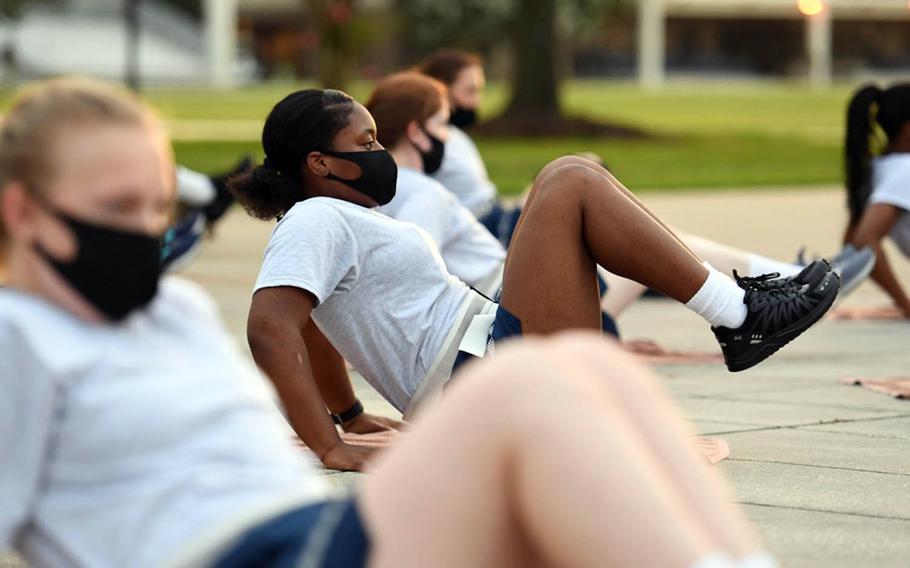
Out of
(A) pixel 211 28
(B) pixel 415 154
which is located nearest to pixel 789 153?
(B) pixel 415 154

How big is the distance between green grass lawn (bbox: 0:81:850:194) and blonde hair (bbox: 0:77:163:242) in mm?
8658

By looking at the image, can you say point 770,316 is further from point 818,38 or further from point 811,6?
point 818,38

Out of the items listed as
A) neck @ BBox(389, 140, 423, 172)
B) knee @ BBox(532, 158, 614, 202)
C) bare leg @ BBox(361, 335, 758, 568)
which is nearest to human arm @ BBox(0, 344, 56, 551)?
bare leg @ BBox(361, 335, 758, 568)

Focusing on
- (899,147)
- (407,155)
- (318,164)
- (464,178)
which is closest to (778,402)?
(407,155)

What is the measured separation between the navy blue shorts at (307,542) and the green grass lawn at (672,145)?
29.2 feet

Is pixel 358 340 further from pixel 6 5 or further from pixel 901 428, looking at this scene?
pixel 6 5

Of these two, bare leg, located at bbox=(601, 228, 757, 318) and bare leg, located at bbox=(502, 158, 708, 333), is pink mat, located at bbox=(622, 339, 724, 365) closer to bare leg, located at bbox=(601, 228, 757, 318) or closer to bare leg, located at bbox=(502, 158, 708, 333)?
bare leg, located at bbox=(601, 228, 757, 318)

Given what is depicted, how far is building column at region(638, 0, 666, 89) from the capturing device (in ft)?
292

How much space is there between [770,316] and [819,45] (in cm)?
Answer: 9024

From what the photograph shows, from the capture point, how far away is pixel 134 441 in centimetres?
282

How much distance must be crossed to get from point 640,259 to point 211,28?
7647 cm

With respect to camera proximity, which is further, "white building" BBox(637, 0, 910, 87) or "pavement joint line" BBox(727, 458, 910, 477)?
"white building" BBox(637, 0, 910, 87)

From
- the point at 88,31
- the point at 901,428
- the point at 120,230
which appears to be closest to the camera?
the point at 120,230

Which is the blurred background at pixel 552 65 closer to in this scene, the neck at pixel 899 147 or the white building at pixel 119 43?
the white building at pixel 119 43
